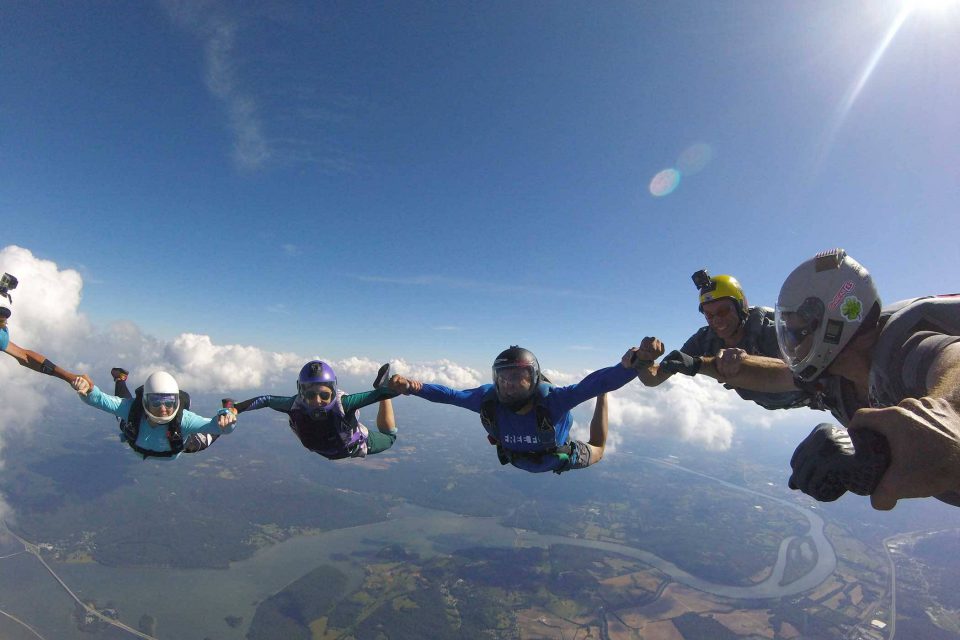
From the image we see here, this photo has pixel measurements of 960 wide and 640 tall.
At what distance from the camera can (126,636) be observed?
2125 inches

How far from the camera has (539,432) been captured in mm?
6621

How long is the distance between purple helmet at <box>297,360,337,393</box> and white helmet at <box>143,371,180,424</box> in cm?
269

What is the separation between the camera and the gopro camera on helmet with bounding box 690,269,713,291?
6.54 meters

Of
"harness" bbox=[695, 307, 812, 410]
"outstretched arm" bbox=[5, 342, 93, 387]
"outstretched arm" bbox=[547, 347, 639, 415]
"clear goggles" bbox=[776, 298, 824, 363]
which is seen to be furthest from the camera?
"outstretched arm" bbox=[5, 342, 93, 387]

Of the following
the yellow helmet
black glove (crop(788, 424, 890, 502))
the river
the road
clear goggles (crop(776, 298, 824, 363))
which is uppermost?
the yellow helmet

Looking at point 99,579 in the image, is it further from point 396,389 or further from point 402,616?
point 396,389

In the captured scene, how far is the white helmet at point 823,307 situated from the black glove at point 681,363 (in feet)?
2.92

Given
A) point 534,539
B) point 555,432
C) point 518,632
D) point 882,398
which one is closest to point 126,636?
point 518,632

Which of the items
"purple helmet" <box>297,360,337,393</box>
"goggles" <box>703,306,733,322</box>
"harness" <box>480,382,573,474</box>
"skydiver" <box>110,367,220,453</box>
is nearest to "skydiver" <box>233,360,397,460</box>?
"purple helmet" <box>297,360,337,393</box>

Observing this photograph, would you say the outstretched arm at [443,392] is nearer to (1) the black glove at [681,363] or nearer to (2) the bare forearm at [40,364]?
(1) the black glove at [681,363]

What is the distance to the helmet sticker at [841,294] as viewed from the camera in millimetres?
3006

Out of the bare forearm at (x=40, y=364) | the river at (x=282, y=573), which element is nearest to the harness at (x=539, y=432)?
the bare forearm at (x=40, y=364)

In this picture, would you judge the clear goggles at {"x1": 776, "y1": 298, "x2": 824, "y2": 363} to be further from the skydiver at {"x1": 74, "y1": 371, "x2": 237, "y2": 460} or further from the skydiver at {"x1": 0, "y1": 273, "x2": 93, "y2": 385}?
the skydiver at {"x1": 0, "y1": 273, "x2": 93, "y2": 385}

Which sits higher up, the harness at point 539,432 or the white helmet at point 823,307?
the white helmet at point 823,307
